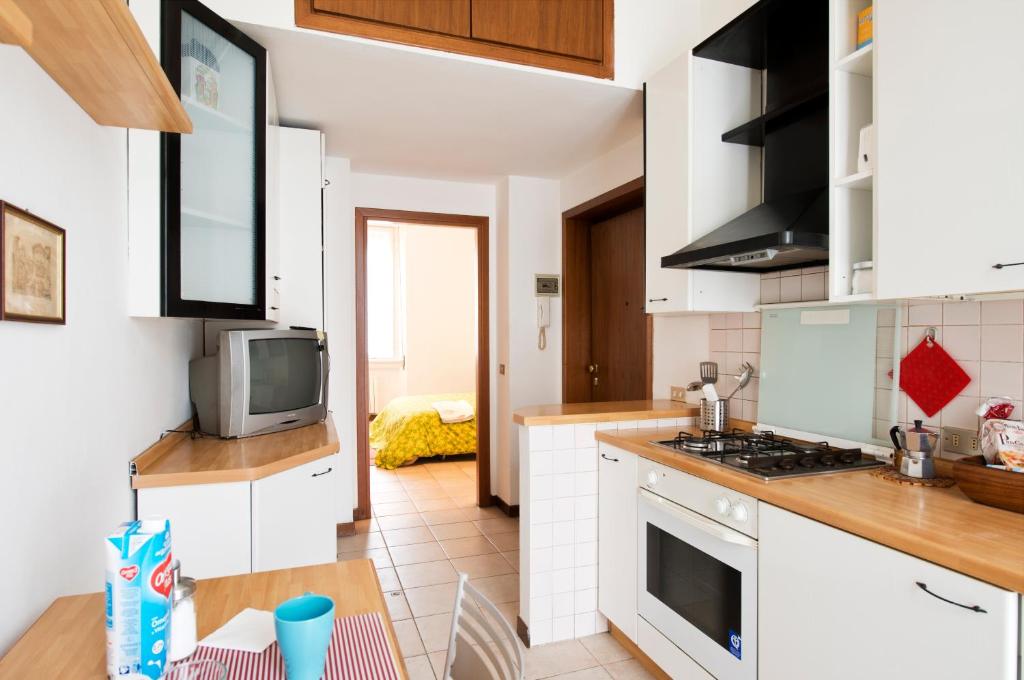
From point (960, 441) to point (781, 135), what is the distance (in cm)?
123

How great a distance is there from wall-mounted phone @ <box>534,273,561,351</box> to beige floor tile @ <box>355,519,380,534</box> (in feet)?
5.41

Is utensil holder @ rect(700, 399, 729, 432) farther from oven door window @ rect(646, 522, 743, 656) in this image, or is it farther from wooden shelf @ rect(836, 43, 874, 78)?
wooden shelf @ rect(836, 43, 874, 78)

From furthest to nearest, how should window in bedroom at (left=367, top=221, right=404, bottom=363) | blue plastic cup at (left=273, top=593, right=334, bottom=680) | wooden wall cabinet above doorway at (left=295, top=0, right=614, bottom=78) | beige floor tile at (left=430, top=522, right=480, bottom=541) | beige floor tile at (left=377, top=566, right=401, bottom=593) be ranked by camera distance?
window in bedroom at (left=367, top=221, right=404, bottom=363), beige floor tile at (left=430, top=522, right=480, bottom=541), beige floor tile at (left=377, top=566, right=401, bottom=593), wooden wall cabinet above doorway at (left=295, top=0, right=614, bottom=78), blue plastic cup at (left=273, top=593, right=334, bottom=680)

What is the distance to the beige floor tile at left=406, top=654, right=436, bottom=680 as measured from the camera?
86.6 inches

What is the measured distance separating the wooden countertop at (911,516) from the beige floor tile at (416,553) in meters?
1.99

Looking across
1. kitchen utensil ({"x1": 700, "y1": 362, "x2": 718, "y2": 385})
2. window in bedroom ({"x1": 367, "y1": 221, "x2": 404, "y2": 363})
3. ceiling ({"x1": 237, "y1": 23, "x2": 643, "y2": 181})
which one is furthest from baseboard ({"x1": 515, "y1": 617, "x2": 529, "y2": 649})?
window in bedroom ({"x1": 367, "y1": 221, "x2": 404, "y2": 363})

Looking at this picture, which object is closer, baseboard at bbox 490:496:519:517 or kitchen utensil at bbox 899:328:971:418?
kitchen utensil at bbox 899:328:971:418

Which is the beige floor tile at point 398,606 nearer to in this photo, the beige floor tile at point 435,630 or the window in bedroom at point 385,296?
the beige floor tile at point 435,630

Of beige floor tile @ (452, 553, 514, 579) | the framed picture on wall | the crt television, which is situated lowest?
beige floor tile @ (452, 553, 514, 579)

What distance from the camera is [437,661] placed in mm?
2314

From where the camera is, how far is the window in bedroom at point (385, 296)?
715cm

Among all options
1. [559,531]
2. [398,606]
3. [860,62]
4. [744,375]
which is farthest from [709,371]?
[398,606]

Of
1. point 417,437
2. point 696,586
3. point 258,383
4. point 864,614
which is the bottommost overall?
point 417,437

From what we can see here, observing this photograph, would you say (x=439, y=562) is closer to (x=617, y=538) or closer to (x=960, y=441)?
(x=617, y=538)
